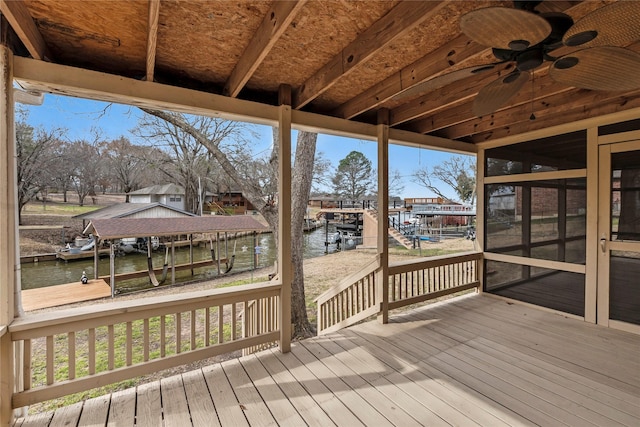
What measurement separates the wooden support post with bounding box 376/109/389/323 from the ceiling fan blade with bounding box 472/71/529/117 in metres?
1.32

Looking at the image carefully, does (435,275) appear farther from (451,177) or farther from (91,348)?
(451,177)

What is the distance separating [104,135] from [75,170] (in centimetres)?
109

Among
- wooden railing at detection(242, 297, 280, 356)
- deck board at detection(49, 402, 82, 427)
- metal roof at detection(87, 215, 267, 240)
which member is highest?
metal roof at detection(87, 215, 267, 240)

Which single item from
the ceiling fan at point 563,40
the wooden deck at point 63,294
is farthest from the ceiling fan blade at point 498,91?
the wooden deck at point 63,294

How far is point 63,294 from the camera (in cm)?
576

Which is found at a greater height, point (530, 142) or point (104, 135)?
point (104, 135)

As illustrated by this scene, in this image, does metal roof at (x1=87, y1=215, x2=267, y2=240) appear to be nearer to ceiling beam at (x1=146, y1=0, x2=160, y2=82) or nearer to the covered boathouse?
the covered boathouse

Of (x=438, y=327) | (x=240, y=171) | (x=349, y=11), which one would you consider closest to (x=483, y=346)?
(x=438, y=327)

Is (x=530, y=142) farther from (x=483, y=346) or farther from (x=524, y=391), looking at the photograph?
(x=524, y=391)

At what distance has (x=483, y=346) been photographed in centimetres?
271

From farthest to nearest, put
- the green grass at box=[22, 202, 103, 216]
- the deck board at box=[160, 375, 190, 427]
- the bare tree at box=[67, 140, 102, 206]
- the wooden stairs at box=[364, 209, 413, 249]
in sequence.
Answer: the wooden stairs at box=[364, 209, 413, 249], the bare tree at box=[67, 140, 102, 206], the green grass at box=[22, 202, 103, 216], the deck board at box=[160, 375, 190, 427]

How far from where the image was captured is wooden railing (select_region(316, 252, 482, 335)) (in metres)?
3.44

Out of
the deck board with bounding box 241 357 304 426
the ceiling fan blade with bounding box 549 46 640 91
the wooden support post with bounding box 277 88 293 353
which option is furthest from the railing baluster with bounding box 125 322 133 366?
the ceiling fan blade with bounding box 549 46 640 91

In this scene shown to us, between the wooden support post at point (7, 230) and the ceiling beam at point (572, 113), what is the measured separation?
4.51 metres
